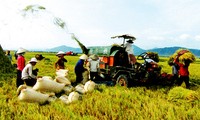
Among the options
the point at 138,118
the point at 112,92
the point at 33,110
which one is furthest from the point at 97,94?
the point at 138,118

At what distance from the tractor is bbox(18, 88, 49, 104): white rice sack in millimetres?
3023

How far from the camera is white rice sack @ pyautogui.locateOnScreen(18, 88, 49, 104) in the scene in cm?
594

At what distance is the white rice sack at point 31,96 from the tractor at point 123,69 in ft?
9.92

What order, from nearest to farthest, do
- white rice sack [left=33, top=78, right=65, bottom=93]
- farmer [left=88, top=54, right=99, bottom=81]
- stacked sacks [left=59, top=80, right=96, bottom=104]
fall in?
stacked sacks [left=59, top=80, right=96, bottom=104]
white rice sack [left=33, top=78, right=65, bottom=93]
farmer [left=88, top=54, right=99, bottom=81]

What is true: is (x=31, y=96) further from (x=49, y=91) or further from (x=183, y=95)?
(x=183, y=95)

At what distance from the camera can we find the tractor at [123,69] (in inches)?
337

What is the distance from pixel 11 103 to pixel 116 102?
7.06 feet

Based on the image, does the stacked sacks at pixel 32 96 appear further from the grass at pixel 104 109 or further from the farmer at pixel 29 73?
the farmer at pixel 29 73

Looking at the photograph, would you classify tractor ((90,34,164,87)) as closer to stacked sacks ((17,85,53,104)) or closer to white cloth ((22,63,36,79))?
white cloth ((22,63,36,79))

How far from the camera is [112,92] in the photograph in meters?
7.00

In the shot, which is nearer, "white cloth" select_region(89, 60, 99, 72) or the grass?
the grass

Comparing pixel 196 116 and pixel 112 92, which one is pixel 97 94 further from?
pixel 196 116

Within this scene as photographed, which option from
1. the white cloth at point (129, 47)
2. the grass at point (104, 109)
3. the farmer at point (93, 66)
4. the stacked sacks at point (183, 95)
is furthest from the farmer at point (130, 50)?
the stacked sacks at point (183, 95)

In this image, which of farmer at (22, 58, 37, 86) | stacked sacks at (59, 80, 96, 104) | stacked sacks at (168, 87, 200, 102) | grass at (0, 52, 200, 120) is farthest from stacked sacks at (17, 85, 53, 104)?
stacked sacks at (168, 87, 200, 102)
